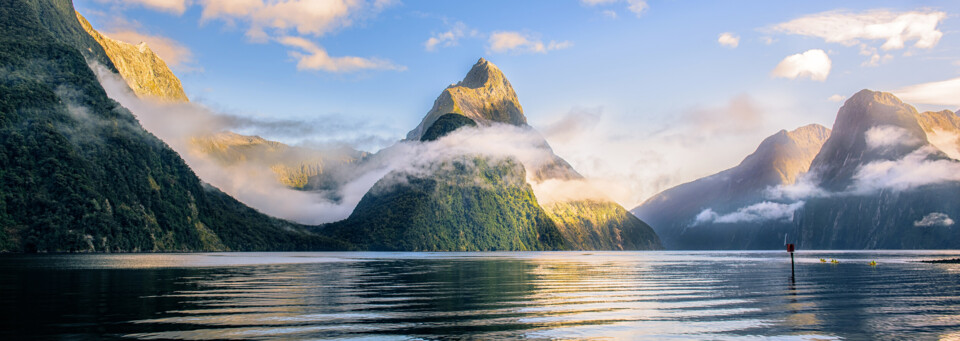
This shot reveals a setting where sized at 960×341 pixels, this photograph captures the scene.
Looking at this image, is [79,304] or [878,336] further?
[79,304]

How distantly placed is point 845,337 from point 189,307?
28.7 metres

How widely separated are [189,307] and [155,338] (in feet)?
34.8

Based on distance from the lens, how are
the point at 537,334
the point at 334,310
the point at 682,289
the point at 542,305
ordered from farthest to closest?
1. the point at 682,289
2. the point at 542,305
3. the point at 334,310
4. the point at 537,334

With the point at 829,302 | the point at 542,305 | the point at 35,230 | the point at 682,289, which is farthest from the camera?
the point at 35,230

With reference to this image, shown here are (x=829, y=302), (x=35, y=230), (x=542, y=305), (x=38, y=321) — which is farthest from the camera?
(x=35, y=230)

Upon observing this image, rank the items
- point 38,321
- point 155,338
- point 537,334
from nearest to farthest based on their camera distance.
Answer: point 155,338 → point 537,334 → point 38,321

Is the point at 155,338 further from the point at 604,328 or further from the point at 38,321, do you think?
the point at 604,328

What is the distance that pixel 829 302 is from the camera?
35531 millimetres

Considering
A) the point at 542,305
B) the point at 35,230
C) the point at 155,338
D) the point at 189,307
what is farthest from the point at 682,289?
the point at 35,230

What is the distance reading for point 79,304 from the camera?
29.5 metres

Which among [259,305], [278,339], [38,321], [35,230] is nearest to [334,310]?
[259,305]

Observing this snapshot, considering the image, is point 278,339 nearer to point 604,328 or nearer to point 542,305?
point 604,328

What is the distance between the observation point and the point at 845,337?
21.6 metres

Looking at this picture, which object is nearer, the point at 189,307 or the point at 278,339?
the point at 278,339
